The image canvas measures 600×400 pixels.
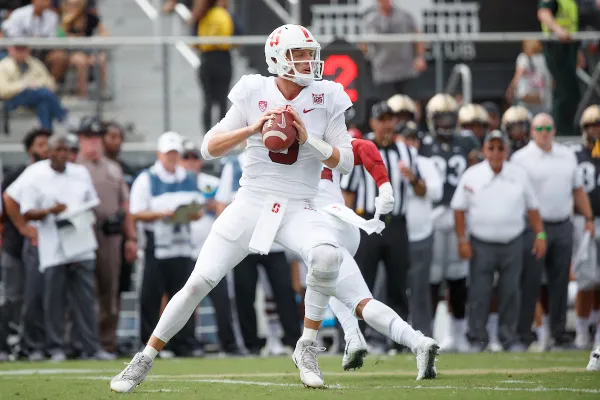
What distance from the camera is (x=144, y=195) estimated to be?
43.0 ft

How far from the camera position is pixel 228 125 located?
795 cm

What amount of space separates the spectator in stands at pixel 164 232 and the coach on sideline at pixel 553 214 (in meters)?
3.28

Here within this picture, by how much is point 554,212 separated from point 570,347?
1.33 m

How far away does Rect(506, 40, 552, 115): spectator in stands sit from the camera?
15398 mm

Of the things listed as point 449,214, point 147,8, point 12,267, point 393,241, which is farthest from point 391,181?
point 147,8

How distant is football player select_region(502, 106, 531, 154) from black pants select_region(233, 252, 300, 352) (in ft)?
9.86

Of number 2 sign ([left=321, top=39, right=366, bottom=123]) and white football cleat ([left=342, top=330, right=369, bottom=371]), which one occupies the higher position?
number 2 sign ([left=321, top=39, right=366, bottom=123])

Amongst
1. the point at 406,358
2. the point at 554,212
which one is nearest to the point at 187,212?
the point at 406,358

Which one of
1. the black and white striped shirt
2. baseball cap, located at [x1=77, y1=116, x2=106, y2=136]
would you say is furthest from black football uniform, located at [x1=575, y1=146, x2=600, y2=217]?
baseball cap, located at [x1=77, y1=116, x2=106, y2=136]

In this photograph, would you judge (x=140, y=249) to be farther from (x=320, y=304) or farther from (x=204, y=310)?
(x=320, y=304)

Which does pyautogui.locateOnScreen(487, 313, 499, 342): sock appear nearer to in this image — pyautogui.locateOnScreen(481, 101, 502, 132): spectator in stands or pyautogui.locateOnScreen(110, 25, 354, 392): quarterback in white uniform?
pyautogui.locateOnScreen(481, 101, 502, 132): spectator in stands

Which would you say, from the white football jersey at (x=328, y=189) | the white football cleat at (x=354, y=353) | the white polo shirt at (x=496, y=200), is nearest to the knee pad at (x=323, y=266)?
the white football cleat at (x=354, y=353)

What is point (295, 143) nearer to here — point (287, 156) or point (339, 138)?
point (287, 156)

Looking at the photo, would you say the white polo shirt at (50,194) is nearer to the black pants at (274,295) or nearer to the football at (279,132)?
the black pants at (274,295)
